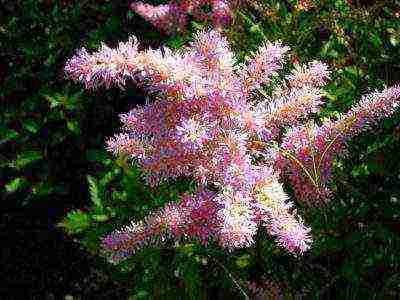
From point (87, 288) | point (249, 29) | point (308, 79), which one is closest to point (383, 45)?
point (249, 29)

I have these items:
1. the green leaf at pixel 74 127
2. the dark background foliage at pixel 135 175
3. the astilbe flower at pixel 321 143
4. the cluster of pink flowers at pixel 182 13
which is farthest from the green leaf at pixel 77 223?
the astilbe flower at pixel 321 143

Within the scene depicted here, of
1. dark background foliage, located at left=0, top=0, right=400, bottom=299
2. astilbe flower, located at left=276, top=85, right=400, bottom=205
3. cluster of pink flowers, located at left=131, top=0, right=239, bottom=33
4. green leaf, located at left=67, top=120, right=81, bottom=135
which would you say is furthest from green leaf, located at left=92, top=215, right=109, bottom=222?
astilbe flower, located at left=276, top=85, right=400, bottom=205

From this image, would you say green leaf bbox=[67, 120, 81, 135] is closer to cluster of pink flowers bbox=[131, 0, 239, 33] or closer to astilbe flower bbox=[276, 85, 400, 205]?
cluster of pink flowers bbox=[131, 0, 239, 33]

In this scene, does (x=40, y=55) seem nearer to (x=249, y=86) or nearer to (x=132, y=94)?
(x=132, y=94)

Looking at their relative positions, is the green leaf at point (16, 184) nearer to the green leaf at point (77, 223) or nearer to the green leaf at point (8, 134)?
the green leaf at point (8, 134)

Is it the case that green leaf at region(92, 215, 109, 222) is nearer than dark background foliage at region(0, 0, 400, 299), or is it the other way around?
dark background foliage at region(0, 0, 400, 299)

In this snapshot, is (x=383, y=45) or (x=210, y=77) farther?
(x=383, y=45)
